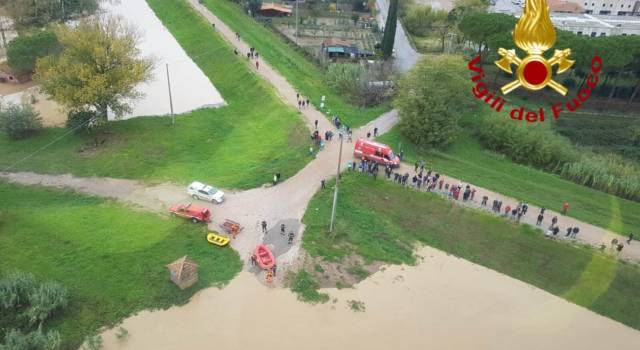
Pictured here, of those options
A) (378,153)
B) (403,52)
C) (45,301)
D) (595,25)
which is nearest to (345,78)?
(378,153)

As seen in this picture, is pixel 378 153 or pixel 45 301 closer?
pixel 45 301

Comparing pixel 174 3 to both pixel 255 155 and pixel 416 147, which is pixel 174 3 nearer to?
pixel 255 155

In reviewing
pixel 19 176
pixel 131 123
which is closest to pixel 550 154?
pixel 131 123

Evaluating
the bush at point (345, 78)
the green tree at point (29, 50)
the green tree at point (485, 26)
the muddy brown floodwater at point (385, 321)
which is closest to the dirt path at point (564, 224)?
the muddy brown floodwater at point (385, 321)

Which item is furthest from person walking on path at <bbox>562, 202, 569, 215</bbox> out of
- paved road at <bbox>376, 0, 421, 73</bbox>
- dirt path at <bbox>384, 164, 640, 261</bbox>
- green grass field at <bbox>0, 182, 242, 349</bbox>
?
paved road at <bbox>376, 0, 421, 73</bbox>

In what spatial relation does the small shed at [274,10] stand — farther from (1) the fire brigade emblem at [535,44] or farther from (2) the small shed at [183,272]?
(1) the fire brigade emblem at [535,44]

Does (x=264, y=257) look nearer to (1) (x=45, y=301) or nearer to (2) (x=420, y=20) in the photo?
(1) (x=45, y=301)
